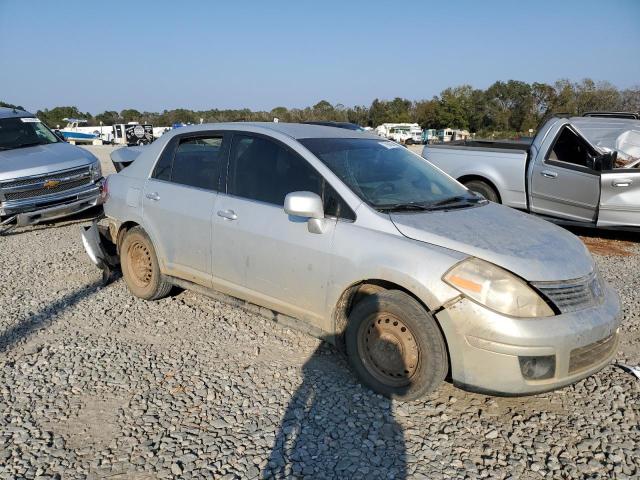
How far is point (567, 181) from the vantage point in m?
7.48

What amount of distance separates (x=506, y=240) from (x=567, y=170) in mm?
4932

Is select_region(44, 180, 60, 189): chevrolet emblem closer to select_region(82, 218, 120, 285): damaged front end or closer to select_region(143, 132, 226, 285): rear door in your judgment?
select_region(82, 218, 120, 285): damaged front end

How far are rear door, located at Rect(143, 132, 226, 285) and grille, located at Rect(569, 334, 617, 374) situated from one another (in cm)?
276

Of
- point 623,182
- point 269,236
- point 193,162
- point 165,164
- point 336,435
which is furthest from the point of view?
point 623,182

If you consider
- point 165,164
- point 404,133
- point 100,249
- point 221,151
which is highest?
point 404,133

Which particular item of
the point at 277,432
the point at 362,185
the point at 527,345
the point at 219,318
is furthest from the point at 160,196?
the point at 527,345

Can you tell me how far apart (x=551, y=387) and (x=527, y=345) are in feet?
1.13

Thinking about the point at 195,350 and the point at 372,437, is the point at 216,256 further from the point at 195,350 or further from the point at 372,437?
the point at 372,437

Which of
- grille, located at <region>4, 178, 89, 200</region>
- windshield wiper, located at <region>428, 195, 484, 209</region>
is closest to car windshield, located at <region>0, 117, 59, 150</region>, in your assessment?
grille, located at <region>4, 178, 89, 200</region>

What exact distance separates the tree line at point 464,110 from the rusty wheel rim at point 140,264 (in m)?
46.4

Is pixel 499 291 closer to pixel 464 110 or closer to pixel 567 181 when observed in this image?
pixel 567 181

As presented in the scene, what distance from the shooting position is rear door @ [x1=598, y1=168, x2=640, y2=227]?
7090 mm

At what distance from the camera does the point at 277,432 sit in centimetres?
299

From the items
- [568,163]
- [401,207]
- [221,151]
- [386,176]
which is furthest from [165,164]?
[568,163]
